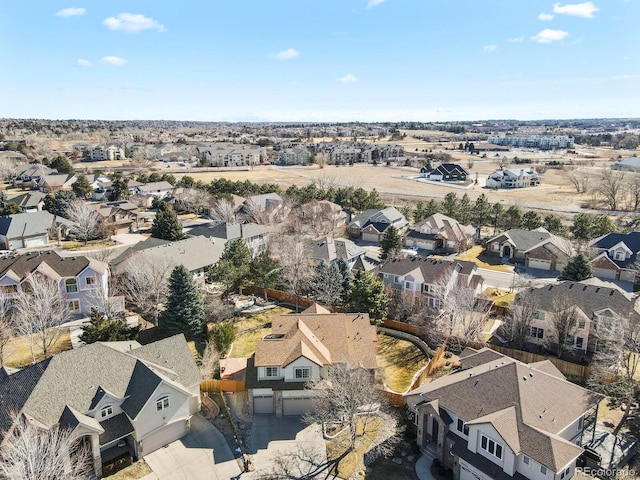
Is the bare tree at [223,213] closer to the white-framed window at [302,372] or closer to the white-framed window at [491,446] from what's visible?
the white-framed window at [302,372]

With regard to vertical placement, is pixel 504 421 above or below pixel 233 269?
below

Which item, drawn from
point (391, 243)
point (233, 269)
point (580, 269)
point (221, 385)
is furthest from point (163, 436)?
point (580, 269)

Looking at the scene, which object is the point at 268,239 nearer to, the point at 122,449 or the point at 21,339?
the point at 21,339

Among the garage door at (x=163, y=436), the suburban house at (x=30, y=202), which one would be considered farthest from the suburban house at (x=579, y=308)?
the suburban house at (x=30, y=202)

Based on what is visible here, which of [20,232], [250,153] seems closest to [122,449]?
[20,232]

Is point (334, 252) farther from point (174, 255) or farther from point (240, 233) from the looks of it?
point (174, 255)

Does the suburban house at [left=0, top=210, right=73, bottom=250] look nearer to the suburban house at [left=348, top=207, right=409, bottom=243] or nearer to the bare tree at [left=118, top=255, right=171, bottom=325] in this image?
the bare tree at [left=118, top=255, right=171, bottom=325]
